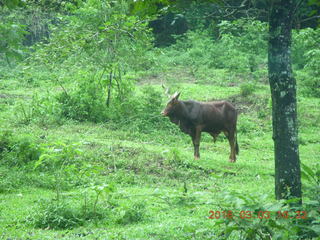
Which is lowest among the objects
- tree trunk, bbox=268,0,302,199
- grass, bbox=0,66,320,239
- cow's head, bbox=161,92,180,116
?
grass, bbox=0,66,320,239

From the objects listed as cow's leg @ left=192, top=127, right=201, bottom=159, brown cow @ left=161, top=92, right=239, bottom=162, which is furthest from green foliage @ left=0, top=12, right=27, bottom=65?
cow's leg @ left=192, top=127, right=201, bottom=159

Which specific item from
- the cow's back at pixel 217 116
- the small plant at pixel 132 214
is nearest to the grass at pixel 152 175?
the small plant at pixel 132 214

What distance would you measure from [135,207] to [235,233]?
73.0 inches

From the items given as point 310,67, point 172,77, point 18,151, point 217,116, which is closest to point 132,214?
point 18,151

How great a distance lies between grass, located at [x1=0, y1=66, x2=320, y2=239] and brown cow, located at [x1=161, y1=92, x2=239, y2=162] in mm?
555

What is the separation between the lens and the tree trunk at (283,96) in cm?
525

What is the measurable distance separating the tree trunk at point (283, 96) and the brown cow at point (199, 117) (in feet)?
19.5

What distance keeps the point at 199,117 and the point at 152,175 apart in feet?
8.69

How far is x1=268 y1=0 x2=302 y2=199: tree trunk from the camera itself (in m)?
5.25

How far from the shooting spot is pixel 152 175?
30.5 feet

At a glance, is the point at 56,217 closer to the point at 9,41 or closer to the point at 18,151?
the point at 9,41

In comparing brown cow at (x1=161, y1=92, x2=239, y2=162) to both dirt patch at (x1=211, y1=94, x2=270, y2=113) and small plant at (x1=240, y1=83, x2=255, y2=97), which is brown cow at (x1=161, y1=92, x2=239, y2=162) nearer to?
dirt patch at (x1=211, y1=94, x2=270, y2=113)

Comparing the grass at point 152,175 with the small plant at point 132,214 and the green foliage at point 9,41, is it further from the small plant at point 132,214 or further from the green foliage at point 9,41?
the green foliage at point 9,41

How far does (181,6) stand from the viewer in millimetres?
4676
